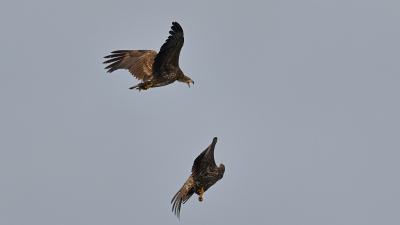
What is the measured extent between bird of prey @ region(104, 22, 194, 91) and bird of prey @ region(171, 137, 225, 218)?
3605mm

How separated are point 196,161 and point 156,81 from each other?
367cm

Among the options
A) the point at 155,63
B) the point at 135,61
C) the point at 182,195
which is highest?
the point at 135,61

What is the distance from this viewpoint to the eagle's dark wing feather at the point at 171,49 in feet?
80.3

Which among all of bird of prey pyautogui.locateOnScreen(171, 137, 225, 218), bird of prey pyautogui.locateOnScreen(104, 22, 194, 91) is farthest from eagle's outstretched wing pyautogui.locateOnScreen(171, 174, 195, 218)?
bird of prey pyautogui.locateOnScreen(104, 22, 194, 91)

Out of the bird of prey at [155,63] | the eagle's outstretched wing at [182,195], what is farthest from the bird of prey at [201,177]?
the bird of prey at [155,63]

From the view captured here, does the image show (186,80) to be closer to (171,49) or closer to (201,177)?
(171,49)

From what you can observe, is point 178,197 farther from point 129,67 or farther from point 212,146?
point 129,67

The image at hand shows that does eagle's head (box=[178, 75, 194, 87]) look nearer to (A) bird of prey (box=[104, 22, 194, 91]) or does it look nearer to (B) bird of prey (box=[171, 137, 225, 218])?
(A) bird of prey (box=[104, 22, 194, 91])

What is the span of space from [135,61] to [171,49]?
2.75m

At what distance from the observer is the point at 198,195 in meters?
24.7

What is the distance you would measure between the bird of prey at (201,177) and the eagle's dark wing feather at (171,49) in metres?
3.74

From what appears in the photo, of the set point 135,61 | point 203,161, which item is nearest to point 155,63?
point 135,61

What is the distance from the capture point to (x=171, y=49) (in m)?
25.1

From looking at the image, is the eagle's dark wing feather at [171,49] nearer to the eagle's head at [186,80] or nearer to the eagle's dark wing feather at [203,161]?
the eagle's head at [186,80]
